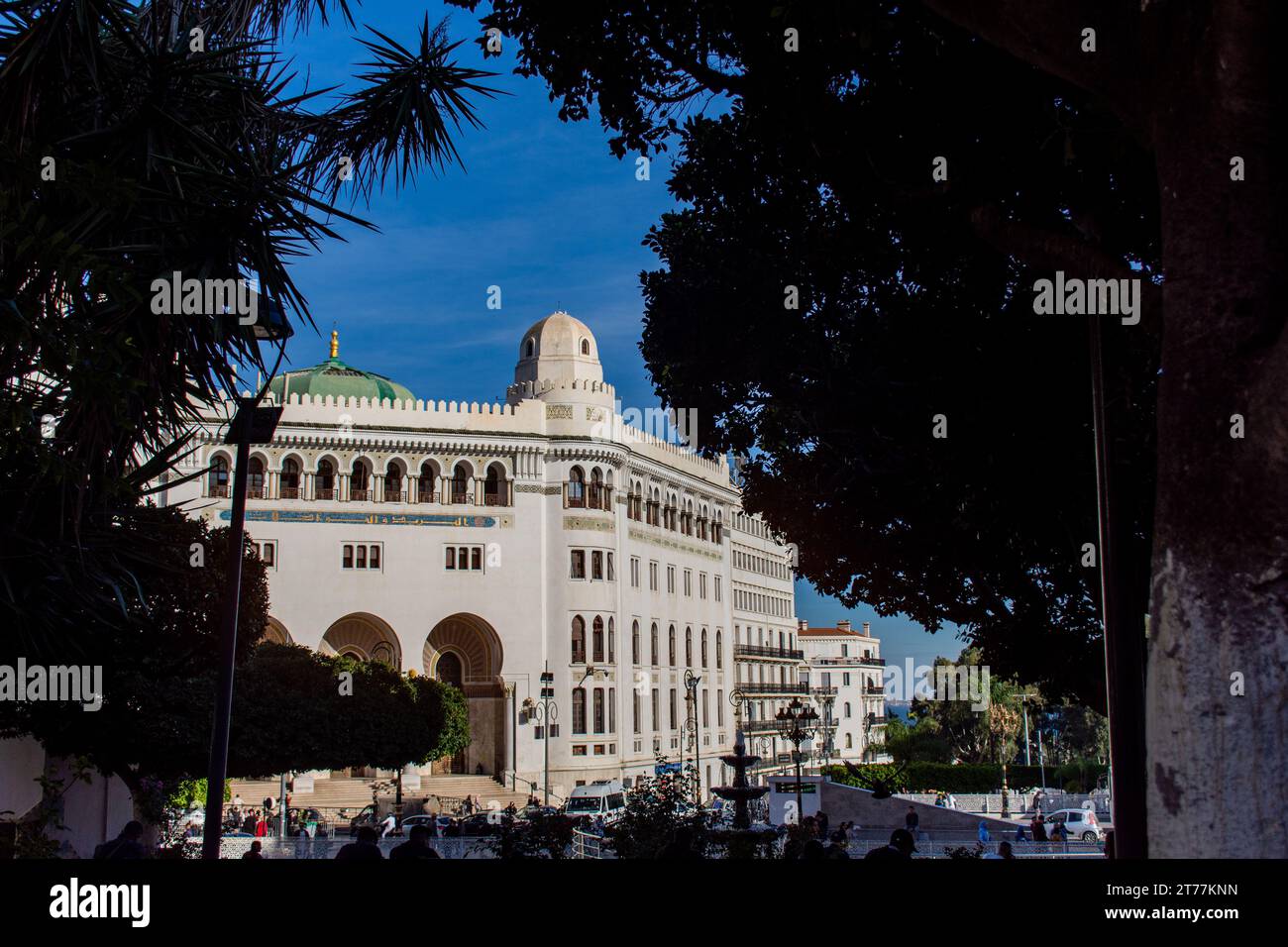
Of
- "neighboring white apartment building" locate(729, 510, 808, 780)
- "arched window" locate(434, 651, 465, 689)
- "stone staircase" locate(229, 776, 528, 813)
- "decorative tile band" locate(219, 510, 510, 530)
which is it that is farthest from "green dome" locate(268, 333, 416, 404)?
"neighboring white apartment building" locate(729, 510, 808, 780)

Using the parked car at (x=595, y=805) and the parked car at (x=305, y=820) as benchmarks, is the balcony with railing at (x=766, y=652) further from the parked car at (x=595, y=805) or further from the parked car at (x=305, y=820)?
the parked car at (x=305, y=820)

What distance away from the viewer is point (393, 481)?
56.1m

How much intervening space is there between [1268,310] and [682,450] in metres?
63.0

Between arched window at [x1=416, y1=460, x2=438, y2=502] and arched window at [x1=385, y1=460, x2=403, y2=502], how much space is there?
891 mm

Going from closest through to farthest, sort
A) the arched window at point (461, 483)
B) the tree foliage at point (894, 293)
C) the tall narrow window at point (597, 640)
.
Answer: the tree foliage at point (894, 293)
the arched window at point (461, 483)
the tall narrow window at point (597, 640)

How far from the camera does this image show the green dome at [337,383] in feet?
192

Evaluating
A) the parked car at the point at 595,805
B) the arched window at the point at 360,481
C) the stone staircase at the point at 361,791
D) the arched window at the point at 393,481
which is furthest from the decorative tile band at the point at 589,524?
the parked car at the point at 595,805

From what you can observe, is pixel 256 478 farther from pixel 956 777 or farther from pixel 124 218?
pixel 124 218

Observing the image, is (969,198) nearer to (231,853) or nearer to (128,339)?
(128,339)

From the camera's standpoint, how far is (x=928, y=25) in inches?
457

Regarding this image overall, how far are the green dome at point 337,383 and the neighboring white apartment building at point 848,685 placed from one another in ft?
137

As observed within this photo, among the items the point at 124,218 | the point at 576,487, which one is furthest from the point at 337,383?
the point at 124,218
